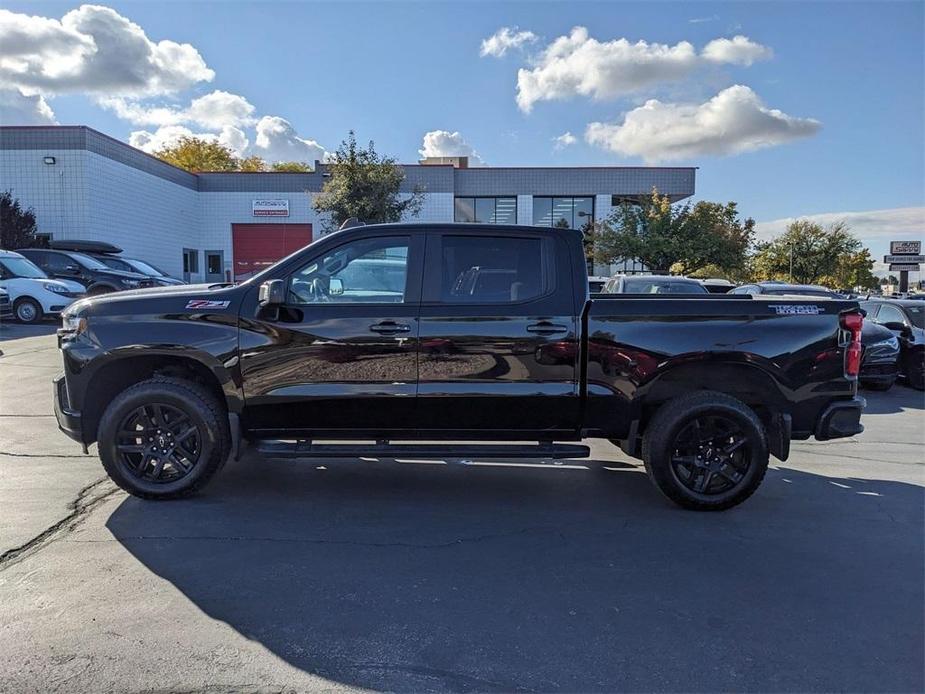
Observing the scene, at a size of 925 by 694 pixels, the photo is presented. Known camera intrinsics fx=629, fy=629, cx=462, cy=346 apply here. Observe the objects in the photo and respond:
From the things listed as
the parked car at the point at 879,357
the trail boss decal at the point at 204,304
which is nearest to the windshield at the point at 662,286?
the parked car at the point at 879,357

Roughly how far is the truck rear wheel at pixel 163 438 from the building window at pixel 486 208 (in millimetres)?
30689

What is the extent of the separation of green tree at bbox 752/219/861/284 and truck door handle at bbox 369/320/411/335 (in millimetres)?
40670

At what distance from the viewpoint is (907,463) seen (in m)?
6.27

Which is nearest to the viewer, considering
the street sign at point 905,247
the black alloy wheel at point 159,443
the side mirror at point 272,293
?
the side mirror at point 272,293

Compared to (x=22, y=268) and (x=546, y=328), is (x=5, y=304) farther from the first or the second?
(x=546, y=328)

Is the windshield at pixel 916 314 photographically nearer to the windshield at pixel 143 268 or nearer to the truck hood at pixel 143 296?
the truck hood at pixel 143 296

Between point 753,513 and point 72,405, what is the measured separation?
5.14 metres

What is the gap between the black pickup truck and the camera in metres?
4.55

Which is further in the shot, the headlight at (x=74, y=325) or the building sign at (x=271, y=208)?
the building sign at (x=271, y=208)

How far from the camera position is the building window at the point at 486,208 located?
3450cm

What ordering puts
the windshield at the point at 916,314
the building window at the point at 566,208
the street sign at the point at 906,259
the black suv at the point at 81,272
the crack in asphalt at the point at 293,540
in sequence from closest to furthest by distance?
the crack in asphalt at the point at 293,540, the windshield at the point at 916,314, the black suv at the point at 81,272, the street sign at the point at 906,259, the building window at the point at 566,208

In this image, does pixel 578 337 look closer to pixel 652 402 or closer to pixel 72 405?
pixel 652 402

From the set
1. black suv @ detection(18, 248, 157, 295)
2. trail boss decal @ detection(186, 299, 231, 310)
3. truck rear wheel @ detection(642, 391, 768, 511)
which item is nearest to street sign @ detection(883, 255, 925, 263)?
truck rear wheel @ detection(642, 391, 768, 511)

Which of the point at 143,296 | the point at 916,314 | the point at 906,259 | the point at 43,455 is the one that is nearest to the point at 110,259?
the point at 43,455
